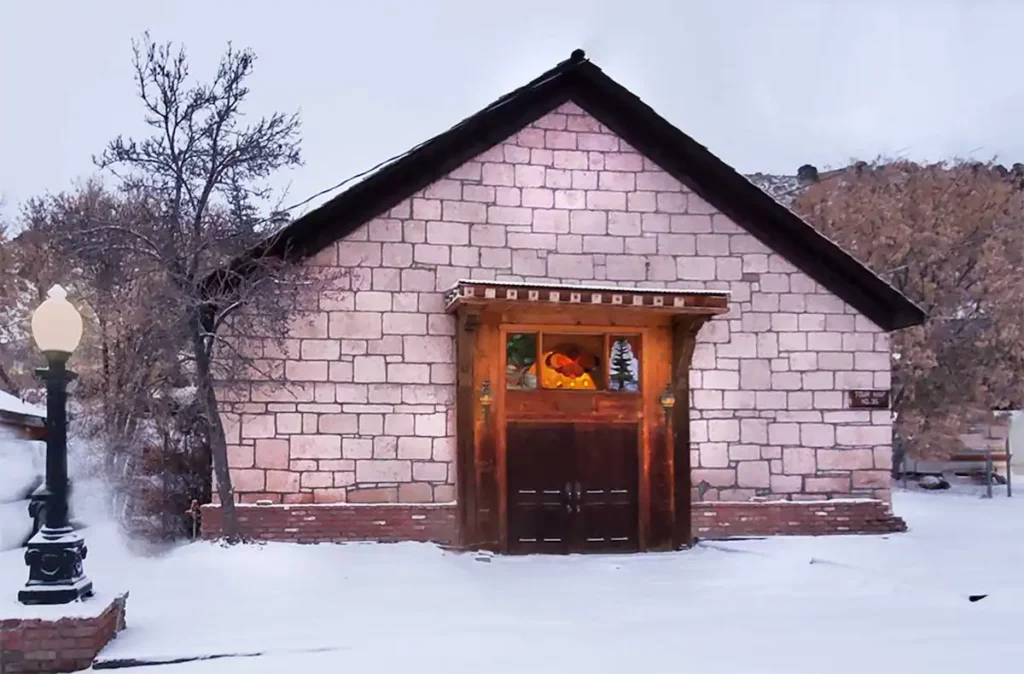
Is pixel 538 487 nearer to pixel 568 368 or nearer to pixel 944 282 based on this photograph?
pixel 568 368

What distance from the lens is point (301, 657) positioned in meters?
8.06

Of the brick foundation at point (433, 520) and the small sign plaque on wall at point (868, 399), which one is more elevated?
the small sign plaque on wall at point (868, 399)

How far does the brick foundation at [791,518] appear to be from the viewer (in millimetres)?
14070

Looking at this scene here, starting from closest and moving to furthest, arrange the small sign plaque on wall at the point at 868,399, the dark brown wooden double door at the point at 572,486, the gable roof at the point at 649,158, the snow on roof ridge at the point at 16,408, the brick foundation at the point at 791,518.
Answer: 1. the gable roof at the point at 649,158
2. the dark brown wooden double door at the point at 572,486
3. the brick foundation at the point at 791,518
4. the small sign plaque on wall at the point at 868,399
5. the snow on roof ridge at the point at 16,408

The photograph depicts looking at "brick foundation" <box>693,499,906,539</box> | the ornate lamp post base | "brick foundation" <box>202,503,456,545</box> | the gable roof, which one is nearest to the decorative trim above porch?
the gable roof

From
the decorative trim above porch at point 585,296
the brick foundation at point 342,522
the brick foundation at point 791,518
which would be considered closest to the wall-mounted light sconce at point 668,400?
the decorative trim above porch at point 585,296

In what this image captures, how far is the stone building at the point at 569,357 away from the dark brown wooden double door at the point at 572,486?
0.09 ft

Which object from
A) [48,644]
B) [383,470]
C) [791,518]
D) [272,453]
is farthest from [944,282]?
[48,644]

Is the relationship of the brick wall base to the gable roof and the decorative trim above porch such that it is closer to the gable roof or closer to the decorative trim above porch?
the decorative trim above porch

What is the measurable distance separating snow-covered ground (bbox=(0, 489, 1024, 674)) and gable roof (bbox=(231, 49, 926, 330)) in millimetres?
3700

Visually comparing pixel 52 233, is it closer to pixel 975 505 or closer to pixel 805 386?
pixel 805 386

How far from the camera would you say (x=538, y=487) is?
44.9 ft

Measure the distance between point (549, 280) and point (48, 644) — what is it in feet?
26.4

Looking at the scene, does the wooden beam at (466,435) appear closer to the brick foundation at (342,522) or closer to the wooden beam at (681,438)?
the brick foundation at (342,522)
